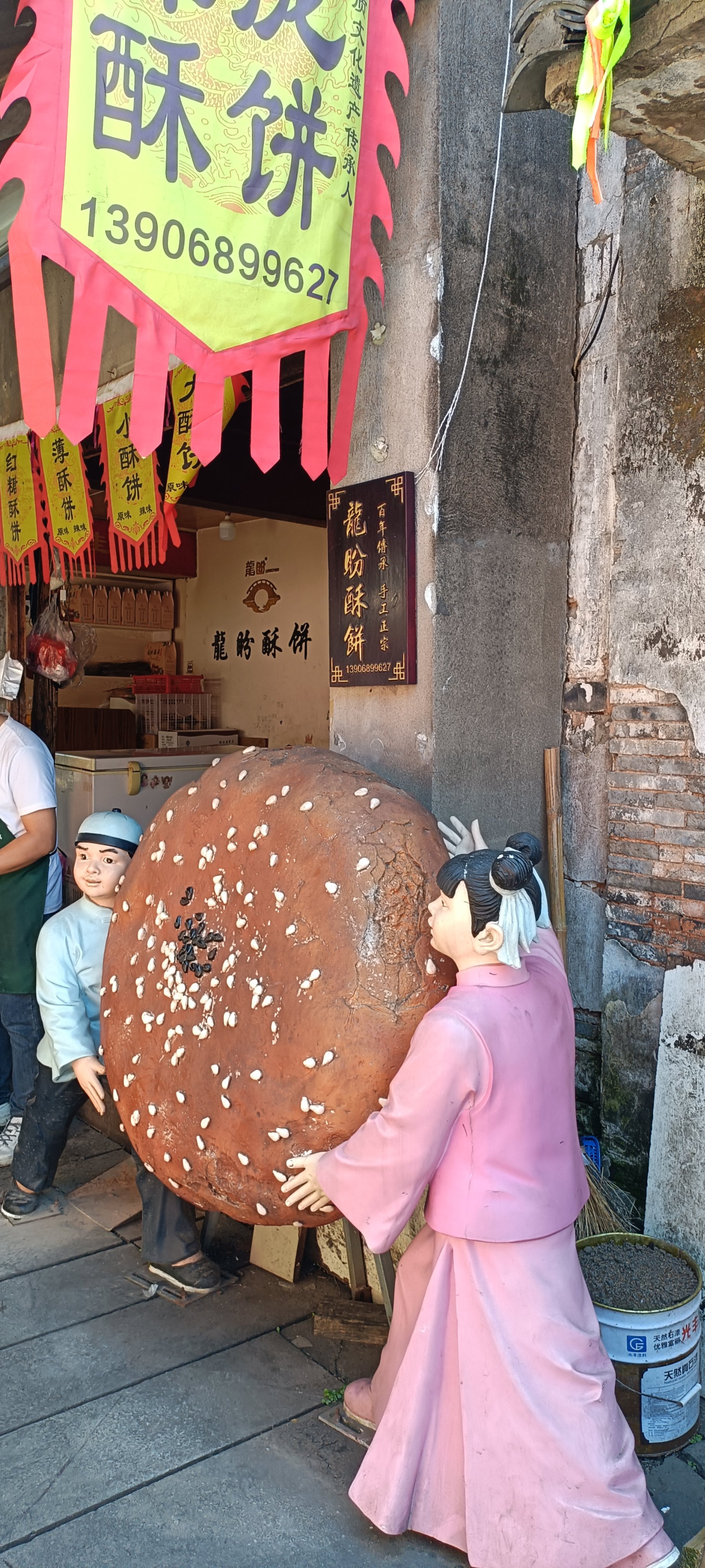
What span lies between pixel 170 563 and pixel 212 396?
933 cm

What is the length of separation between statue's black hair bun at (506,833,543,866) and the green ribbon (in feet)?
5.19

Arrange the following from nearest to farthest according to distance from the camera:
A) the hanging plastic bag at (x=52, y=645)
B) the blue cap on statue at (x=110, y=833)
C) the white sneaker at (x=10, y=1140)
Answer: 1. the blue cap on statue at (x=110, y=833)
2. the white sneaker at (x=10, y=1140)
3. the hanging plastic bag at (x=52, y=645)

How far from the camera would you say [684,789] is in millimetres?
3576

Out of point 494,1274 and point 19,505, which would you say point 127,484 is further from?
point 494,1274

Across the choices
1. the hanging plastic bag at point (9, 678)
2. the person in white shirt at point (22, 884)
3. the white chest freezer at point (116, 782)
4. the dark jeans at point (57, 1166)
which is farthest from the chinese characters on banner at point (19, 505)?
the dark jeans at point (57, 1166)

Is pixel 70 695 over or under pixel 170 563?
under

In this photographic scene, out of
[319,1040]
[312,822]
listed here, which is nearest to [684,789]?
[312,822]

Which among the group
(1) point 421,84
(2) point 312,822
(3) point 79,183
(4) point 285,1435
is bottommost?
(4) point 285,1435

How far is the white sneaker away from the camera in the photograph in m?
4.73

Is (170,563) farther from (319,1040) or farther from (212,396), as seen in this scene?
(319,1040)

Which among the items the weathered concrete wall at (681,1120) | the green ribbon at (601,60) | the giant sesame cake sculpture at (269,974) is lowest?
the weathered concrete wall at (681,1120)

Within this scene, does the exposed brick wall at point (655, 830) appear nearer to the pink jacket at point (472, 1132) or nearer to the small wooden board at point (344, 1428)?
the pink jacket at point (472, 1132)

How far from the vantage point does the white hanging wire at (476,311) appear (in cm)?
344

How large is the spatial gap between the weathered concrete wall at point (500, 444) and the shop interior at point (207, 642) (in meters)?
4.32
